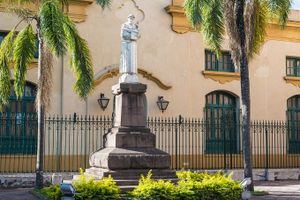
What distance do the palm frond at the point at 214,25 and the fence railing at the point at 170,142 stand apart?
4462mm

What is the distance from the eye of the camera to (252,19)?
1806 centimetres

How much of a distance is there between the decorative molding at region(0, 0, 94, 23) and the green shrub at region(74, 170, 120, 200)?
36.6 feet

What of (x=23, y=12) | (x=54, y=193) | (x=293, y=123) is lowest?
(x=54, y=193)

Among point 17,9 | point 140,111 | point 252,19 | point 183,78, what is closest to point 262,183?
point 183,78

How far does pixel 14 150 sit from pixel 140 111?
7.82 metres

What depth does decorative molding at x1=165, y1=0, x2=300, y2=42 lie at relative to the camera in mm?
24250

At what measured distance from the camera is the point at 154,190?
1249cm

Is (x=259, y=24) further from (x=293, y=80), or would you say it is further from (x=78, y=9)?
(x=293, y=80)

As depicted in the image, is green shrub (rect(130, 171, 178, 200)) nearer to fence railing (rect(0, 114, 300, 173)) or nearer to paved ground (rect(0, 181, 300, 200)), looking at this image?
paved ground (rect(0, 181, 300, 200))

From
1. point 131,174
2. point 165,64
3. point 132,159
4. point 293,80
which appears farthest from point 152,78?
point 131,174

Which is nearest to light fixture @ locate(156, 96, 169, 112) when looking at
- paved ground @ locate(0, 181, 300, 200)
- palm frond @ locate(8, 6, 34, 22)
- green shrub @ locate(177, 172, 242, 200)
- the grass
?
paved ground @ locate(0, 181, 300, 200)

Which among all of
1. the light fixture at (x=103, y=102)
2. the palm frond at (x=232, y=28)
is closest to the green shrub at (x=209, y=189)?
the palm frond at (x=232, y=28)

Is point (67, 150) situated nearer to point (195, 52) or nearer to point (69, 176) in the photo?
point (69, 176)

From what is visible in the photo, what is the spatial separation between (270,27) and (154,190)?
16.2 m
